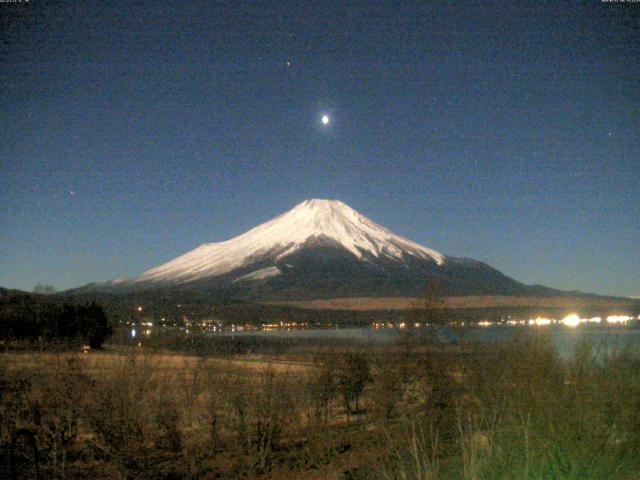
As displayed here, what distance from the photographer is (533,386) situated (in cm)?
580

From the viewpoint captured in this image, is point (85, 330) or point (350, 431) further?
point (85, 330)

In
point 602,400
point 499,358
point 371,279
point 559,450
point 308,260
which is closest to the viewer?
point 559,450

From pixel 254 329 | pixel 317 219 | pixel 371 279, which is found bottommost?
pixel 254 329

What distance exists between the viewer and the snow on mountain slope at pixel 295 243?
471 ft

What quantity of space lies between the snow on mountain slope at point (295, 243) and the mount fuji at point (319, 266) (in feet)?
0.69

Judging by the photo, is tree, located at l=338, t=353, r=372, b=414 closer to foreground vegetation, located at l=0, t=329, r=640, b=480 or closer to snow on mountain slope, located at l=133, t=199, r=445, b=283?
foreground vegetation, located at l=0, t=329, r=640, b=480

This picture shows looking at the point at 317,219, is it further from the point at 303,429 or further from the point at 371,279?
the point at 303,429

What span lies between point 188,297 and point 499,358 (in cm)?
8798

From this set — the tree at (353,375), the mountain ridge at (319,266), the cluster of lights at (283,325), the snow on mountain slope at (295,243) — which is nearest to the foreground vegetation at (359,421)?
the tree at (353,375)

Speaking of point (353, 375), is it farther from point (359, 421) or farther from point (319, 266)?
point (319, 266)

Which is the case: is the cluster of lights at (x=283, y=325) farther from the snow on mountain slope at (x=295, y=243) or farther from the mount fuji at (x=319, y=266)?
the snow on mountain slope at (x=295, y=243)

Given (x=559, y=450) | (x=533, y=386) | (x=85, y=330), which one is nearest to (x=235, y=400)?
(x=533, y=386)

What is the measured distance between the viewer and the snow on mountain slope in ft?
471

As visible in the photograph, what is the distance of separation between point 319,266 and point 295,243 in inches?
750
